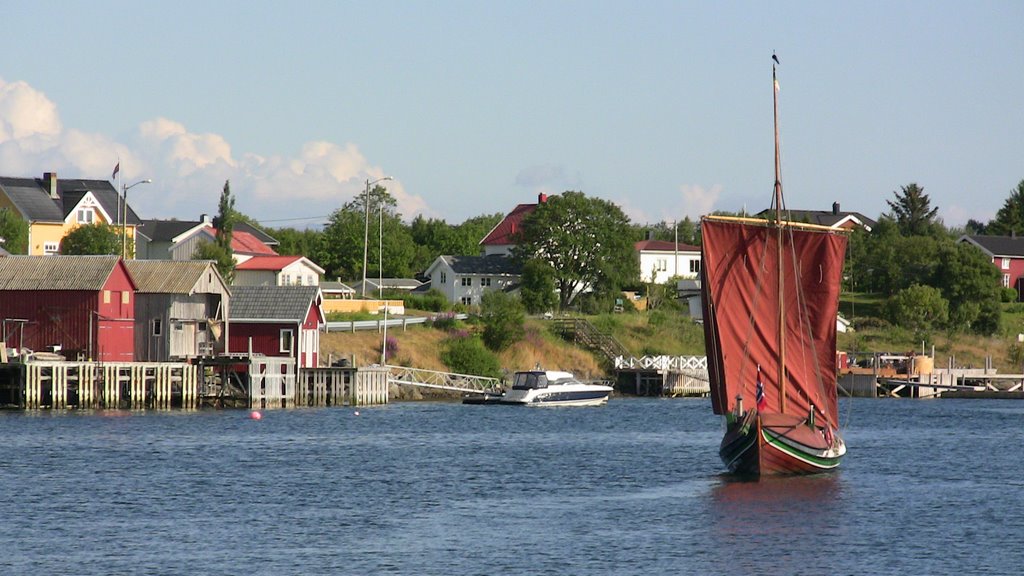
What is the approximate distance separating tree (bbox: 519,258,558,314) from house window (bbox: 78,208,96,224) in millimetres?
35045

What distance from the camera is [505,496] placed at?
4359cm

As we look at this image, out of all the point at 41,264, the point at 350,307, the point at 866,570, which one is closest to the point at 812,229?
the point at 866,570

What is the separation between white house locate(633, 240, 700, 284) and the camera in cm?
13675

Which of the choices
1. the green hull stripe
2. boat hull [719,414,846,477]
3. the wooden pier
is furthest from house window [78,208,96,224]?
the green hull stripe

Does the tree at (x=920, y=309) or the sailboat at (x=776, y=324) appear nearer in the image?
the sailboat at (x=776, y=324)

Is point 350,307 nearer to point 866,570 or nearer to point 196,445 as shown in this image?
point 196,445

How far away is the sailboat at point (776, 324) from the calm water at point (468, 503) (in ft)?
5.98

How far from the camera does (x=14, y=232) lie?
366ft

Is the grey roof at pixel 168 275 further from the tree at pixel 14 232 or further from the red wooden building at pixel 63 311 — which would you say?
the tree at pixel 14 232

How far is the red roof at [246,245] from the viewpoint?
401 feet

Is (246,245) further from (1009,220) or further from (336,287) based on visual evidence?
(1009,220)

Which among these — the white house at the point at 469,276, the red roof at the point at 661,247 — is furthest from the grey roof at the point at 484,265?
the red roof at the point at 661,247

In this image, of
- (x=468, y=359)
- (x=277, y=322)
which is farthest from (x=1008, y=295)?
(x=277, y=322)

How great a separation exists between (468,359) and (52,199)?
4548 centimetres
